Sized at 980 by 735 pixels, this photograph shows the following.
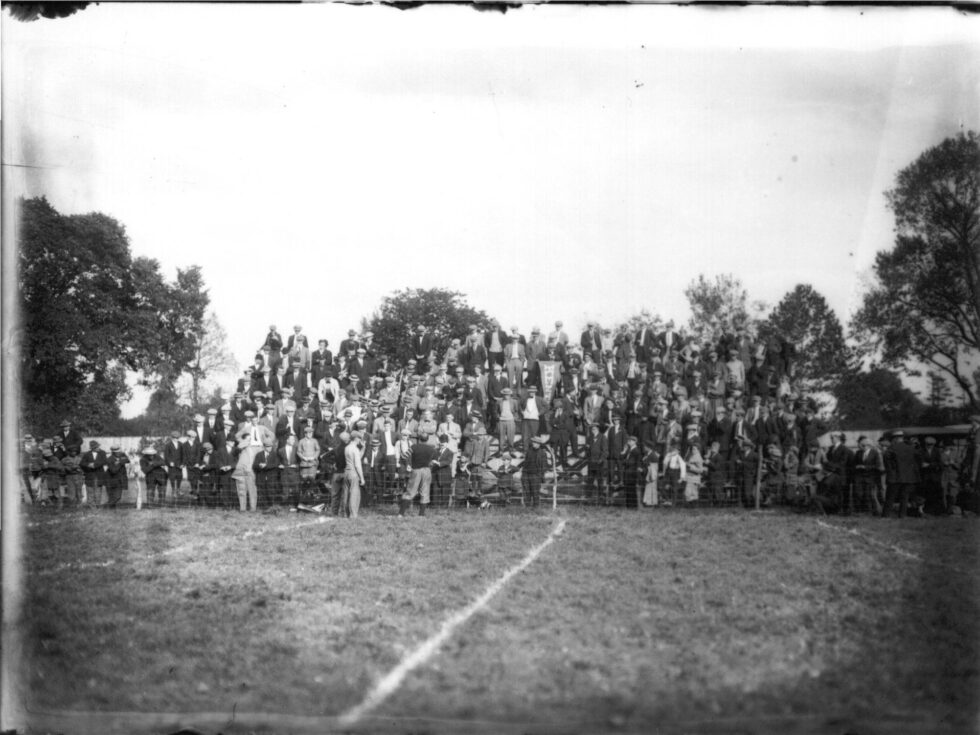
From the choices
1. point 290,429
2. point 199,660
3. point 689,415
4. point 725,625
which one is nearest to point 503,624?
point 725,625

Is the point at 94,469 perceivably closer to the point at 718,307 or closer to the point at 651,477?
the point at 651,477

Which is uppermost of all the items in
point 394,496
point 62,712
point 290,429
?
point 290,429

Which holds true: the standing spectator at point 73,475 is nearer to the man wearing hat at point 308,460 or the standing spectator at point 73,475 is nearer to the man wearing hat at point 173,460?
the man wearing hat at point 173,460

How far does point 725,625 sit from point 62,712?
5.48 meters

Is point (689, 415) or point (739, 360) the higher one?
point (739, 360)

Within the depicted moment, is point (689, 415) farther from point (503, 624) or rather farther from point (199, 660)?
point (199, 660)

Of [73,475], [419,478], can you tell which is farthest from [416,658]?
[73,475]

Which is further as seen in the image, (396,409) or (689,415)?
(396,409)

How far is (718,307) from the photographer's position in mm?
12320

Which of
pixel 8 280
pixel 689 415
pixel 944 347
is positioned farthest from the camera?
pixel 689 415

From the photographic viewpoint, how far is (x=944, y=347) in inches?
367

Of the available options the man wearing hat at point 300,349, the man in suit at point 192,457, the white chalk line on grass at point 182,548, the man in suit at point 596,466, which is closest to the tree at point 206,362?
the man wearing hat at point 300,349

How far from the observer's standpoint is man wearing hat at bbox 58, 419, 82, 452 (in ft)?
43.4

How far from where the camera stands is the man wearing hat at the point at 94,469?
1458 cm
